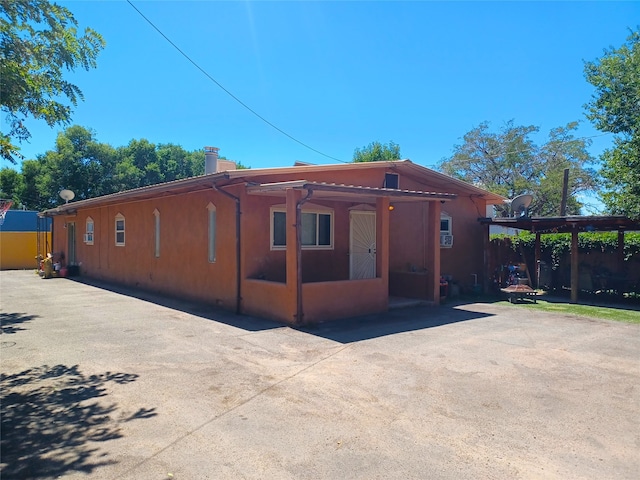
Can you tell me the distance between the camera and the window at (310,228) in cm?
1010

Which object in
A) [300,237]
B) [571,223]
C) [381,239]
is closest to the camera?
[300,237]

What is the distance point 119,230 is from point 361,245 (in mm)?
8883

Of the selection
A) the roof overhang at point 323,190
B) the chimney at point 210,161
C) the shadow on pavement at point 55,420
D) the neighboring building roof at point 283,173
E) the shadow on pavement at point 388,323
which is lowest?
the shadow on pavement at point 388,323

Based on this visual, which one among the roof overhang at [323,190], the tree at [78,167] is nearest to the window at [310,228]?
the roof overhang at [323,190]

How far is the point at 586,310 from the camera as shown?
10828mm

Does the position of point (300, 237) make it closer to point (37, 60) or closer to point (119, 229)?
point (37, 60)

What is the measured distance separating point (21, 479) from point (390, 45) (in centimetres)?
1391

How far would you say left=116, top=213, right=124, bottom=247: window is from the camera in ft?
49.9

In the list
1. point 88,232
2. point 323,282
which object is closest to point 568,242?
point 323,282

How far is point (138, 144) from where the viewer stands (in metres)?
32.4

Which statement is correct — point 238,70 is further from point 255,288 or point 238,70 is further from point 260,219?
point 255,288

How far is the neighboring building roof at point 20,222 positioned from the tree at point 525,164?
28.5 m

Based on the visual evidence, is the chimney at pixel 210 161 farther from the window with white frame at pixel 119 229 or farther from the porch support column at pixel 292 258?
the porch support column at pixel 292 258

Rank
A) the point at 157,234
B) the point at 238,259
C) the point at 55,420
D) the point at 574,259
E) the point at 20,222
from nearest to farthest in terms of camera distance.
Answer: the point at 55,420, the point at 238,259, the point at 574,259, the point at 157,234, the point at 20,222
